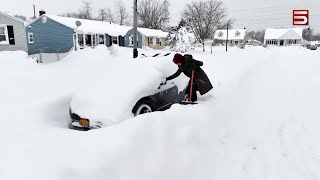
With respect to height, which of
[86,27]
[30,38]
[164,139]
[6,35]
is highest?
[86,27]

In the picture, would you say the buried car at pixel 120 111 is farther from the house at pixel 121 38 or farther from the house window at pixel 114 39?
the house window at pixel 114 39

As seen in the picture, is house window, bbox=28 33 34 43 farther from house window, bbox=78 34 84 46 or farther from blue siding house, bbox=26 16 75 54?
house window, bbox=78 34 84 46

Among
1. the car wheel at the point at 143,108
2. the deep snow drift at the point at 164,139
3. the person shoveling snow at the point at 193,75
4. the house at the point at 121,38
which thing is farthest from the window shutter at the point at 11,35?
the car wheel at the point at 143,108

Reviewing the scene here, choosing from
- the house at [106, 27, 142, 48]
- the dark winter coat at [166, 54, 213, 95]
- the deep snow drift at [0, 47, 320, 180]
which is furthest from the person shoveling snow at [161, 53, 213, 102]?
the house at [106, 27, 142, 48]

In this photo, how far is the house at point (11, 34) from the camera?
19781 mm

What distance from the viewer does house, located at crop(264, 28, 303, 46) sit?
74.8 meters

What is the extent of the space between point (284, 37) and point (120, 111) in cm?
8235

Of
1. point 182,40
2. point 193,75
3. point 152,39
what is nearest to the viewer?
point 193,75

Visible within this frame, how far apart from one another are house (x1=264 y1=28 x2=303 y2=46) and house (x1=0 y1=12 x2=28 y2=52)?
7318 centimetres

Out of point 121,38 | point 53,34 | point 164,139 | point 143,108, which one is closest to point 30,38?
point 53,34

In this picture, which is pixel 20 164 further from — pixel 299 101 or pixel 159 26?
pixel 159 26

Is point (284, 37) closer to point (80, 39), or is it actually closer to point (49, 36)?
point (80, 39)

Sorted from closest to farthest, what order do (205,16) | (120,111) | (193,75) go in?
(120,111), (193,75), (205,16)

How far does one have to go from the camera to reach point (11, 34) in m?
20.2
